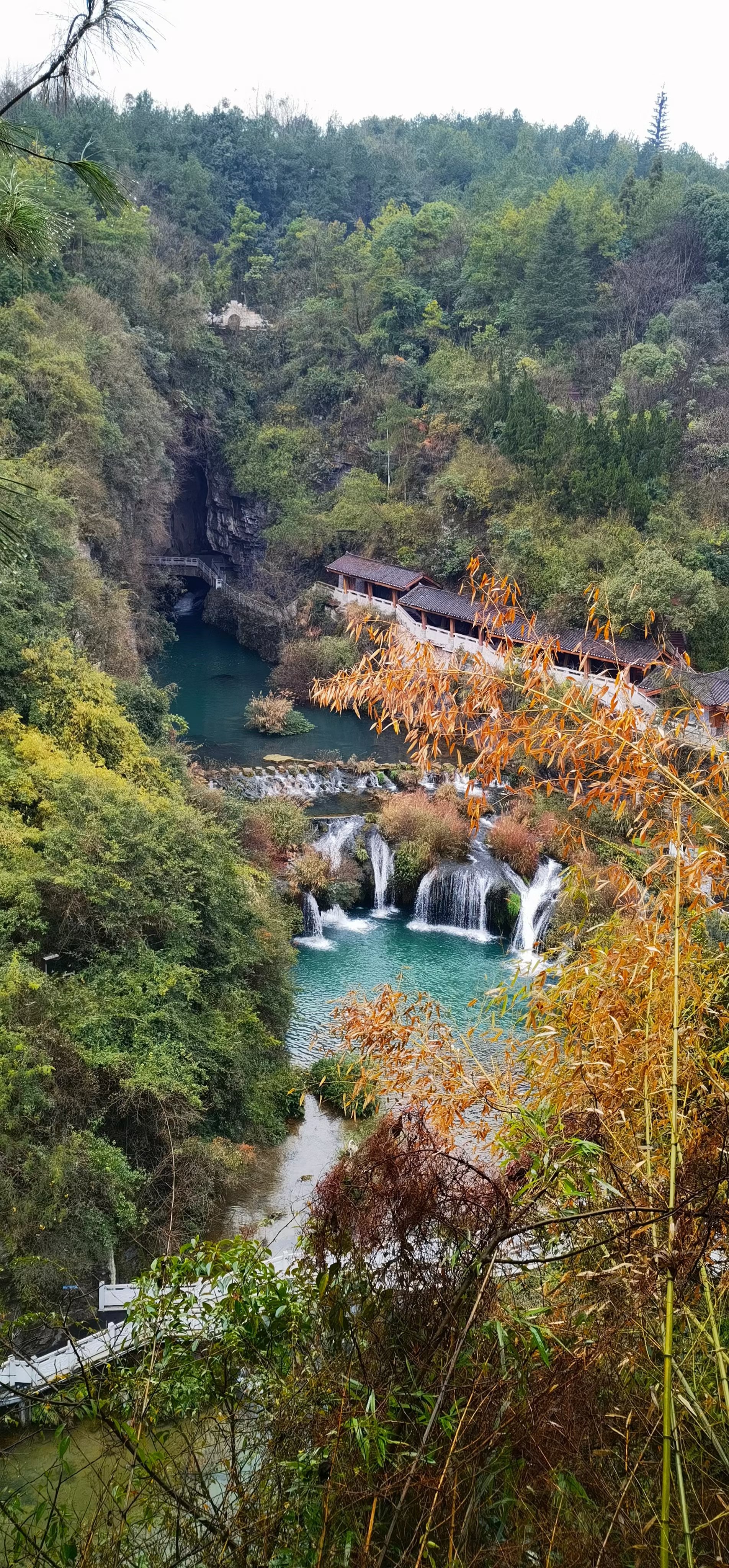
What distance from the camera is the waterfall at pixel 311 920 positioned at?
13.7 meters

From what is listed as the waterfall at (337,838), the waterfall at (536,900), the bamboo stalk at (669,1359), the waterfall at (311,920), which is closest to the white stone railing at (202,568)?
the waterfall at (337,838)

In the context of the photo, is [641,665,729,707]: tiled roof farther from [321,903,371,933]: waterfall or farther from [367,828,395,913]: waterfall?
[321,903,371,933]: waterfall

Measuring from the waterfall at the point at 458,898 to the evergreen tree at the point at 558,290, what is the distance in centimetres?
1741

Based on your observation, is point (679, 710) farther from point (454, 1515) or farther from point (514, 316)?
point (514, 316)

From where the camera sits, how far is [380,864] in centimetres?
1473

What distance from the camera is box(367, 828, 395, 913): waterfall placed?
1455 cm

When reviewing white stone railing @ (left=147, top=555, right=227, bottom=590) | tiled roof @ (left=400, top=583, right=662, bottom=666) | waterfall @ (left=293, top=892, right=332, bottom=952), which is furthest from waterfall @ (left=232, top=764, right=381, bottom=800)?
white stone railing @ (left=147, top=555, right=227, bottom=590)

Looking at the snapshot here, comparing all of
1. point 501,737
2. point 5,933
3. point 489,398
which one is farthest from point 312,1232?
point 489,398

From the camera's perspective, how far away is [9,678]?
1091 cm

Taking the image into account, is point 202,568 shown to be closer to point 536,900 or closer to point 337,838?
point 337,838

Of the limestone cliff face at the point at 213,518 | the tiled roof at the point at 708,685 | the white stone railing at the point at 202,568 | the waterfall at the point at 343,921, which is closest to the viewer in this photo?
the waterfall at the point at 343,921

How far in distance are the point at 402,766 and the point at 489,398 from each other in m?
11.1

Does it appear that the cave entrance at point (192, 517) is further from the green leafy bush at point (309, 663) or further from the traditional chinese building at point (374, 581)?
the green leafy bush at point (309, 663)

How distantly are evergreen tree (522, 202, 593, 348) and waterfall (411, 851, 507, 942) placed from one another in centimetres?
1741
